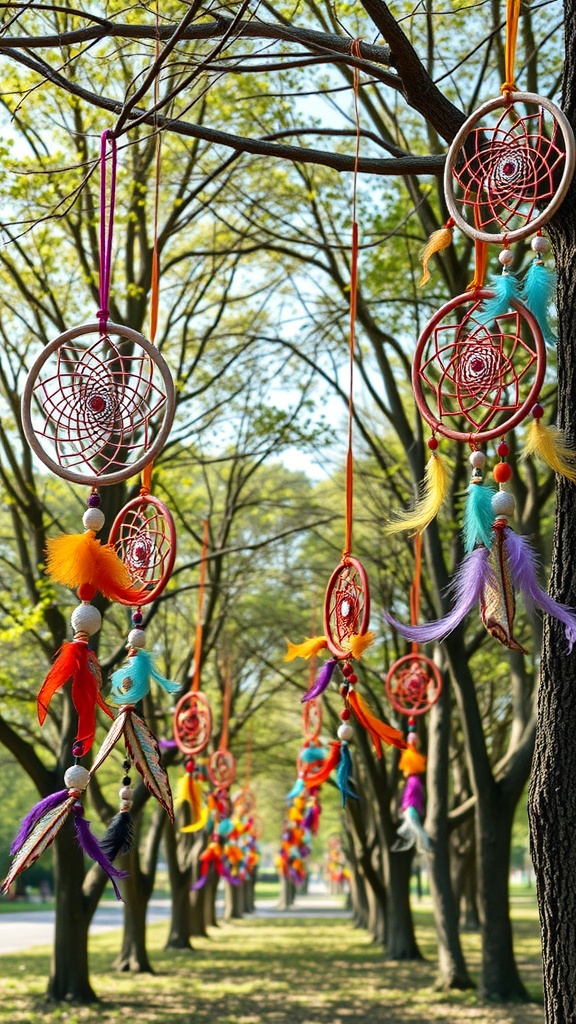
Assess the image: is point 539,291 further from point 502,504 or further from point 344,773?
point 344,773

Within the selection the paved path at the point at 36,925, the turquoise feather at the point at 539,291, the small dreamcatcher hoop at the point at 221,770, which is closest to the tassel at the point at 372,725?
the turquoise feather at the point at 539,291

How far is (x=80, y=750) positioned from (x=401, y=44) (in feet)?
8.78

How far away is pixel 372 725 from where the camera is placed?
4.15 meters

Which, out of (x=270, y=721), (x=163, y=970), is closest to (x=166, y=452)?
(x=163, y=970)

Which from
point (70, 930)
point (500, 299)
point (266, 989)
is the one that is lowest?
point (266, 989)

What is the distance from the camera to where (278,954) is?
1881 cm

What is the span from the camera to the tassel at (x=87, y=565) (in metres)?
Answer: 3.35

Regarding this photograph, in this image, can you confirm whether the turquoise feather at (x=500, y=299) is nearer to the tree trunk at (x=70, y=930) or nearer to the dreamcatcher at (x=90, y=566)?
the dreamcatcher at (x=90, y=566)

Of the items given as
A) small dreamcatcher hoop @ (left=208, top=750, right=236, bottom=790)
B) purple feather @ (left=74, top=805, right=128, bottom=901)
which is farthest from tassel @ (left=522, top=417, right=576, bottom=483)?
small dreamcatcher hoop @ (left=208, top=750, right=236, bottom=790)

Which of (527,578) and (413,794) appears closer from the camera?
(527,578)

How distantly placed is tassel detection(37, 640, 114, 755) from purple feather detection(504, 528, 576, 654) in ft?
4.21

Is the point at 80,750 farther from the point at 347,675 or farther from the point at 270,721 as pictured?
the point at 270,721

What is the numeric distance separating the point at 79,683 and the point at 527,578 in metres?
1.34

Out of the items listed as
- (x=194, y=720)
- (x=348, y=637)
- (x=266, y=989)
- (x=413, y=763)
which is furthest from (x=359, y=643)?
(x=266, y=989)
